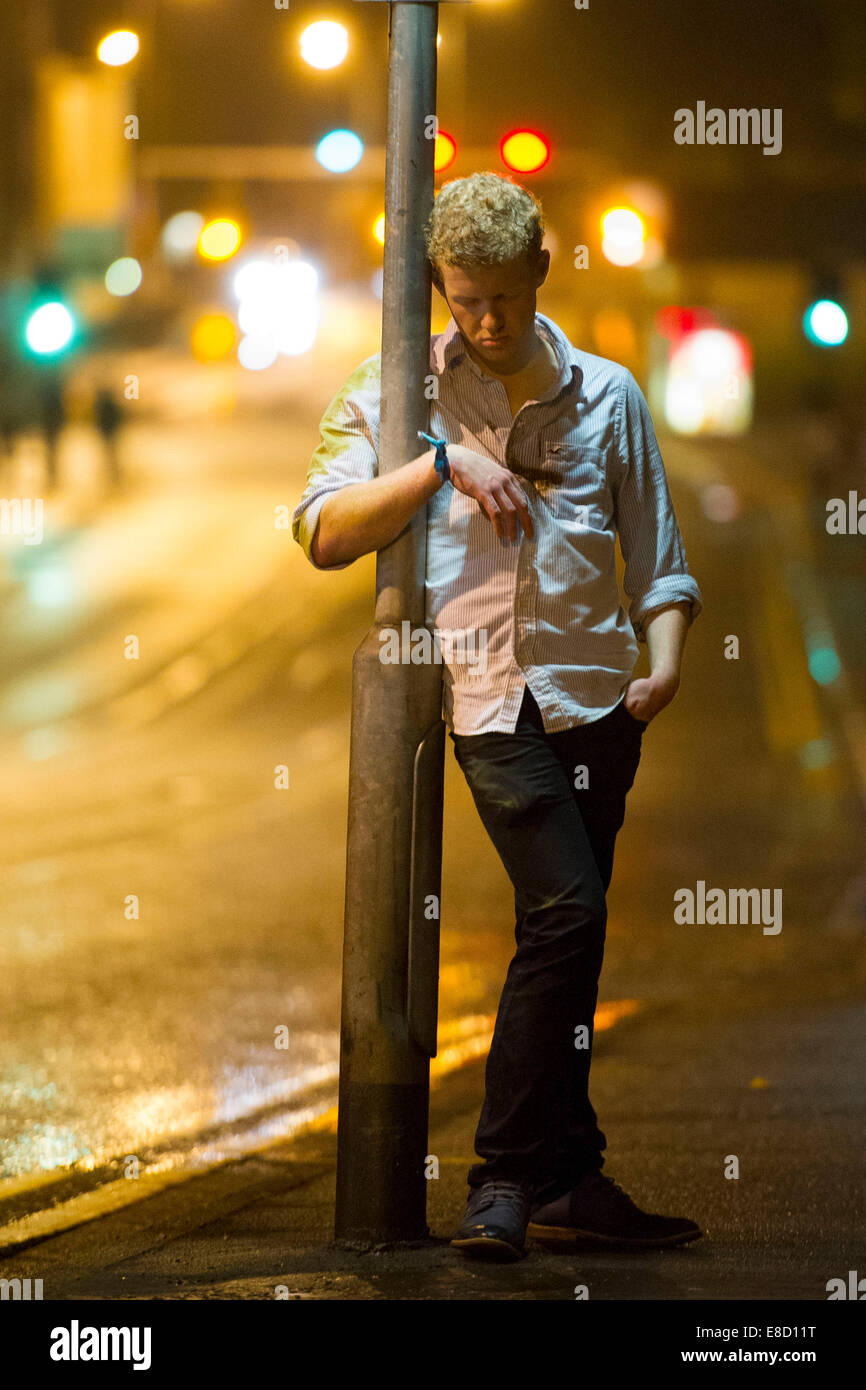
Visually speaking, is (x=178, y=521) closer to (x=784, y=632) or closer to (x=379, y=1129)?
(x=784, y=632)

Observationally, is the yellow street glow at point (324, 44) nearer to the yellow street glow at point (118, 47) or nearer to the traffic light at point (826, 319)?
the yellow street glow at point (118, 47)

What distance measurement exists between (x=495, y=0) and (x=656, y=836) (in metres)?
5.15

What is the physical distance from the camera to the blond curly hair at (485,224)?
3.69 metres

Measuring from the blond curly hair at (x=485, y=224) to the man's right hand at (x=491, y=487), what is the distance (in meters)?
0.39

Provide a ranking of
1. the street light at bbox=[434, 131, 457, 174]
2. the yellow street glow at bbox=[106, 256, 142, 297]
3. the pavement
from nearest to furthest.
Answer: the pavement, the street light at bbox=[434, 131, 457, 174], the yellow street glow at bbox=[106, 256, 142, 297]

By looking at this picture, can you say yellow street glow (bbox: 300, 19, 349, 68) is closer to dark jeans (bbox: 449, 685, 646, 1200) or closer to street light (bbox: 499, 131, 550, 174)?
street light (bbox: 499, 131, 550, 174)

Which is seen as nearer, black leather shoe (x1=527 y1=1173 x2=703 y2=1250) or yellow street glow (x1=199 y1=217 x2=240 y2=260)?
black leather shoe (x1=527 y1=1173 x2=703 y2=1250)

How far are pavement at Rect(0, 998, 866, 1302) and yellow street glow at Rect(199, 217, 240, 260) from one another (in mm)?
8784

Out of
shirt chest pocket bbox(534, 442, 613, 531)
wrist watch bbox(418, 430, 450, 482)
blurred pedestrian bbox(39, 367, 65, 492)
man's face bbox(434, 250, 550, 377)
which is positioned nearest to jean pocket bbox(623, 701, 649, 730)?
shirt chest pocket bbox(534, 442, 613, 531)

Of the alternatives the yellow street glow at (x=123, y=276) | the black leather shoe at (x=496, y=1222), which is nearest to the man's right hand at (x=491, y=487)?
the black leather shoe at (x=496, y=1222)

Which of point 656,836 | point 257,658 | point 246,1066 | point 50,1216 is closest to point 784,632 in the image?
point 257,658

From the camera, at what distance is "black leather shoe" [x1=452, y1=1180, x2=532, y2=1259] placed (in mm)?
3762

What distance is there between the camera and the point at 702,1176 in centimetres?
513

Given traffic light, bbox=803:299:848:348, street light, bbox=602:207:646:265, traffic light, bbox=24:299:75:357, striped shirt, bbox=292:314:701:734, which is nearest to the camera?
striped shirt, bbox=292:314:701:734
